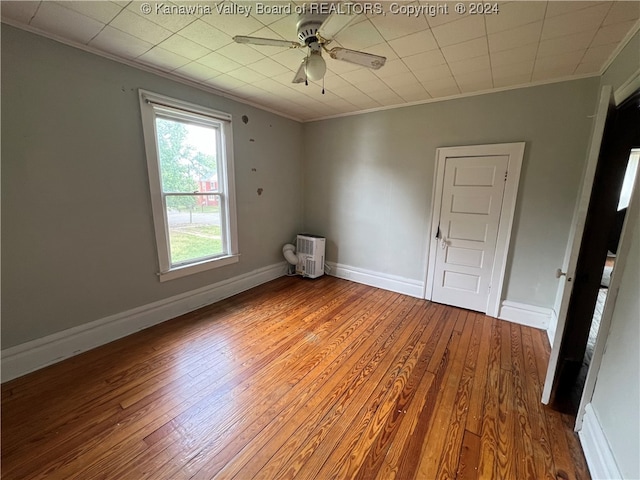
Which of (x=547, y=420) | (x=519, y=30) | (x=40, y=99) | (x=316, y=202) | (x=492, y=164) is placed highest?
(x=519, y=30)

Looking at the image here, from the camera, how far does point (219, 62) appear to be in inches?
90.6

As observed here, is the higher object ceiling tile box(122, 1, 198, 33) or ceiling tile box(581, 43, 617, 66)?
ceiling tile box(122, 1, 198, 33)

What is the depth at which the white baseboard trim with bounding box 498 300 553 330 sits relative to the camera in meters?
2.75

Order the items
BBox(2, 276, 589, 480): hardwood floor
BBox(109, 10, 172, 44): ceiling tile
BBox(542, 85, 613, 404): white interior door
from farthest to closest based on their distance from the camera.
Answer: BBox(109, 10, 172, 44): ceiling tile → BBox(542, 85, 613, 404): white interior door → BBox(2, 276, 589, 480): hardwood floor

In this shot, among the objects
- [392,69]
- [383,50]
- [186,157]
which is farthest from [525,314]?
[186,157]

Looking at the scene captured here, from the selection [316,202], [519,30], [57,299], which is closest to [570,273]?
[519,30]

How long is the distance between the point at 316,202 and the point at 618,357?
146 inches

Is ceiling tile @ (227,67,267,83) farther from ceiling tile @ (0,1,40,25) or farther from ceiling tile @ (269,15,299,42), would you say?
ceiling tile @ (0,1,40,25)

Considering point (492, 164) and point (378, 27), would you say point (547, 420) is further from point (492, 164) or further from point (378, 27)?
point (378, 27)

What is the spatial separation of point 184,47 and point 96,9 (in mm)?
547

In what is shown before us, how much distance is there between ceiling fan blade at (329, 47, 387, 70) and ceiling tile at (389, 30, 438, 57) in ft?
1.31

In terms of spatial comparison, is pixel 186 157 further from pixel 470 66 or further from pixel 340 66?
pixel 470 66

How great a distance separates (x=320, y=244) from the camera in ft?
13.6

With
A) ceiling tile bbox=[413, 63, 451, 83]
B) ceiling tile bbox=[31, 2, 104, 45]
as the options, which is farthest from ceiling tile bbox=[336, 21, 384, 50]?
ceiling tile bbox=[31, 2, 104, 45]
